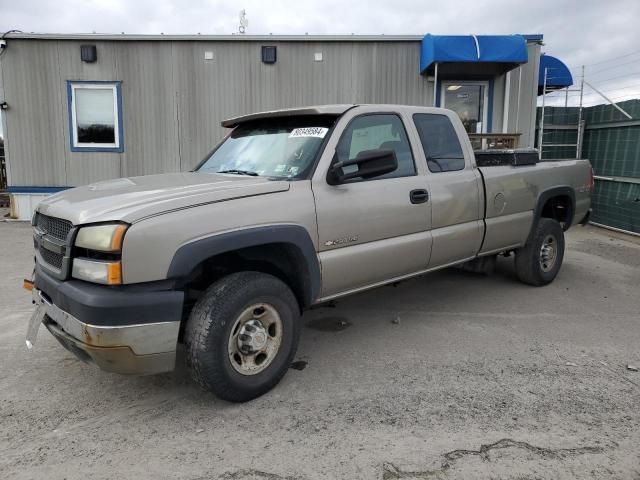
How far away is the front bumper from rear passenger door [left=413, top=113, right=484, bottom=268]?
237cm

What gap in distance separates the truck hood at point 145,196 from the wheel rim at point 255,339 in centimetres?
74

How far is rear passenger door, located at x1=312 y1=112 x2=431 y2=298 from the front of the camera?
3494 millimetres

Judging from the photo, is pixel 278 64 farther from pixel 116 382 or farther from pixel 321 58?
pixel 116 382

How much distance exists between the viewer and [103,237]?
8.63ft

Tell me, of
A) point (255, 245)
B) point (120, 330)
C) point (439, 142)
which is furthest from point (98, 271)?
point (439, 142)

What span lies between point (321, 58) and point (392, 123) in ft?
22.3

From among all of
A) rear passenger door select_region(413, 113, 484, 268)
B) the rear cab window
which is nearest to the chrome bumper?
rear passenger door select_region(413, 113, 484, 268)

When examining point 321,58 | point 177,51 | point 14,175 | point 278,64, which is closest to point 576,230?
point 321,58

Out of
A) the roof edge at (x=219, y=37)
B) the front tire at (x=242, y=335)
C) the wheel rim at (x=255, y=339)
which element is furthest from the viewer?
the roof edge at (x=219, y=37)

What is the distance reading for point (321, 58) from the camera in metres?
10.4

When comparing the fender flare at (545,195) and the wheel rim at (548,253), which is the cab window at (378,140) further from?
the wheel rim at (548,253)

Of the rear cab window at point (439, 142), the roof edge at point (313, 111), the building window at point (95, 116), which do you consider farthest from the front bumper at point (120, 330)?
the building window at point (95, 116)

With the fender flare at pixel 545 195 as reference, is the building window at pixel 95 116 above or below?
above

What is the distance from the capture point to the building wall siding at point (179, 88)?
10359mm
